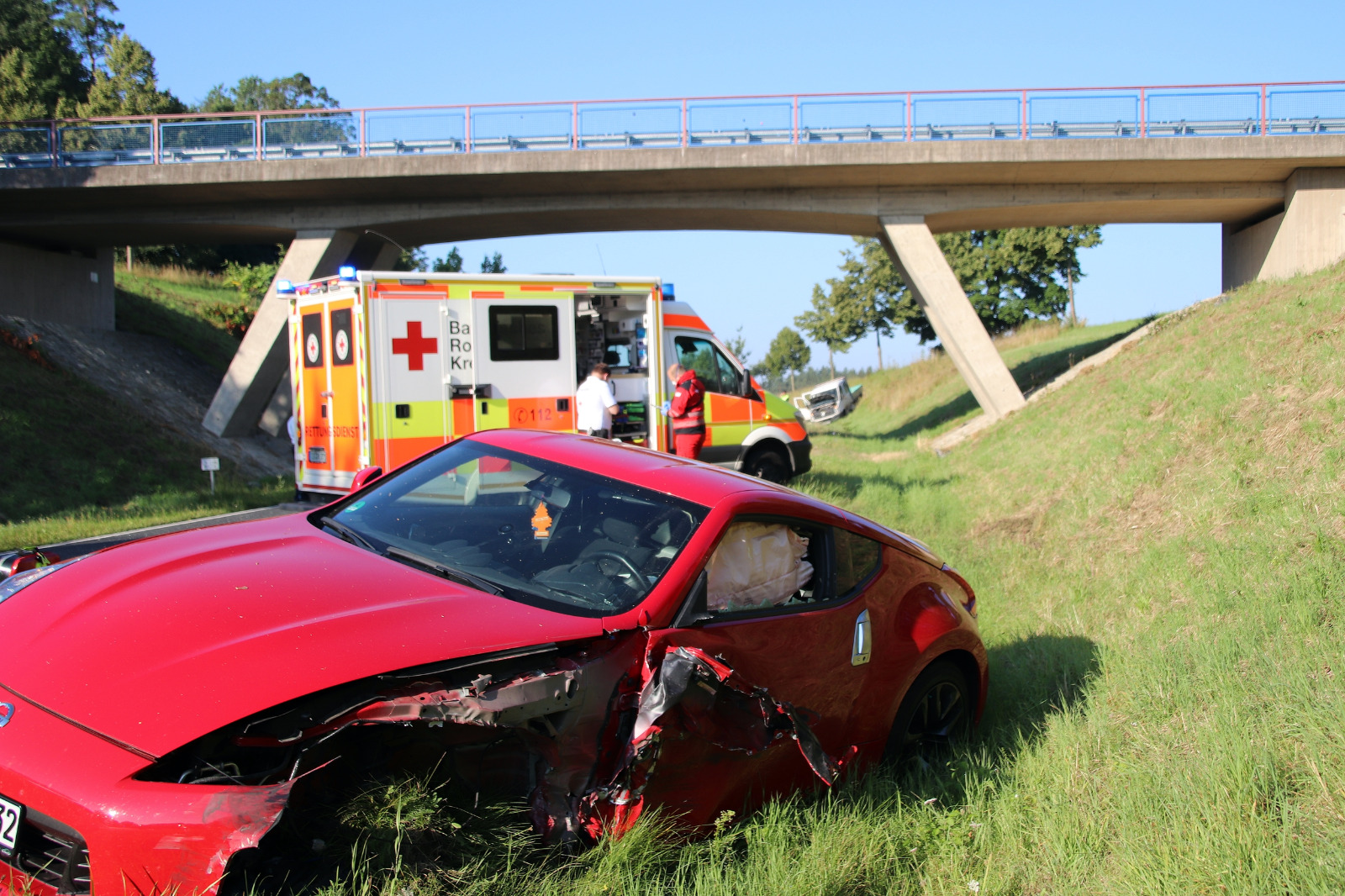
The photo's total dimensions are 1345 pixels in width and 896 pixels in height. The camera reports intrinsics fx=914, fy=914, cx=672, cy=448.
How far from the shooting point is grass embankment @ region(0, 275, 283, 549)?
11359mm

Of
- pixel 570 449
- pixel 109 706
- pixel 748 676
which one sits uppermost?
pixel 570 449

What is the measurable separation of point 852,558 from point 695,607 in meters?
1.10

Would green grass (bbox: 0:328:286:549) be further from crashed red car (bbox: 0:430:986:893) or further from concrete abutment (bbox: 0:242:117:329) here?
crashed red car (bbox: 0:430:986:893)

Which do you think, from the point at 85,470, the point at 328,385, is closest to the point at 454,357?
the point at 328,385

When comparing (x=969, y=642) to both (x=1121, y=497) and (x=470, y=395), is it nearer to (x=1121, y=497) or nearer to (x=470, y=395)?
(x=1121, y=497)

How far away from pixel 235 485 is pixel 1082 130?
17199 mm

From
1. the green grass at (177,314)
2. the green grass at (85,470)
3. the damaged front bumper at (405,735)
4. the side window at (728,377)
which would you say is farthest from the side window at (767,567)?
the green grass at (177,314)

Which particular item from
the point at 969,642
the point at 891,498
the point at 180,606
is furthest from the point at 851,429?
the point at 180,606

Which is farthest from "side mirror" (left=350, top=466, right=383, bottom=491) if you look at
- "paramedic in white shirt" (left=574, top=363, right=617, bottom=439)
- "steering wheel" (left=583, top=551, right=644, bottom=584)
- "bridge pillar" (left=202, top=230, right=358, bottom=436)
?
"bridge pillar" (left=202, top=230, right=358, bottom=436)

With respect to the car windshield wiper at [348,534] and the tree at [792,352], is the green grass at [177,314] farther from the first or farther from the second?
the tree at [792,352]

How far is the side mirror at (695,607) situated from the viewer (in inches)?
125

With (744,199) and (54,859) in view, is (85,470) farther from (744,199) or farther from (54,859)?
(54,859)

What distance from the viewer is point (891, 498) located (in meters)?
12.9

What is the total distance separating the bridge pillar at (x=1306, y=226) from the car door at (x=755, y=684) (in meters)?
18.1
